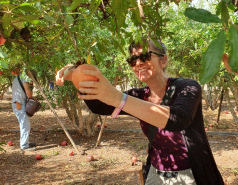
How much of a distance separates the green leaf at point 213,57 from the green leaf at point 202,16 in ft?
0.19

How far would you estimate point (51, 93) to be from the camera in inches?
227

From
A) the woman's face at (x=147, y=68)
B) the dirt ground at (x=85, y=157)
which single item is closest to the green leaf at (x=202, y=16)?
the woman's face at (x=147, y=68)

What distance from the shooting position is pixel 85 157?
456 centimetres

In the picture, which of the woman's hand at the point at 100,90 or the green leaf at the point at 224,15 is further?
the woman's hand at the point at 100,90

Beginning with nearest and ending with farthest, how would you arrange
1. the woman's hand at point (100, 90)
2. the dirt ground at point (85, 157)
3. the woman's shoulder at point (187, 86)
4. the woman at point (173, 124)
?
the woman's hand at point (100, 90)
the woman at point (173, 124)
the woman's shoulder at point (187, 86)
the dirt ground at point (85, 157)

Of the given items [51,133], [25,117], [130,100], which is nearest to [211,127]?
[51,133]

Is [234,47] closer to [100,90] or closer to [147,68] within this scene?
[100,90]

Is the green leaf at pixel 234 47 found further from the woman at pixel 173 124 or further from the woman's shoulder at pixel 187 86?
the woman's shoulder at pixel 187 86

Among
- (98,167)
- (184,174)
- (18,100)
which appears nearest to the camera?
(184,174)

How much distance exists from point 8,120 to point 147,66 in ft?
27.7

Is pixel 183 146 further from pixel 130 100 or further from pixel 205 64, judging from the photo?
pixel 205 64

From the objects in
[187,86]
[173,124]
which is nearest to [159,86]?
[187,86]

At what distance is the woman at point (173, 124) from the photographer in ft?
3.23

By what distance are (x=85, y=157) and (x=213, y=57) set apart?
172 inches
